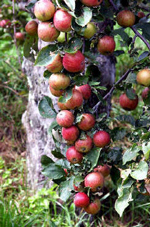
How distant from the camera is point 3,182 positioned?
224 centimetres

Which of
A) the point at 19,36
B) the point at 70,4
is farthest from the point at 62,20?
the point at 19,36

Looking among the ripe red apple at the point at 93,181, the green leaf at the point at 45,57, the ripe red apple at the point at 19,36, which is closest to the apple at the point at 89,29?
the green leaf at the point at 45,57

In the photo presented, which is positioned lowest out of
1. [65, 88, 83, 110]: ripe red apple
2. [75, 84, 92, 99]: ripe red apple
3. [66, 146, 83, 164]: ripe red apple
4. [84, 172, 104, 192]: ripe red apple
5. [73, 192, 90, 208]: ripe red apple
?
[73, 192, 90, 208]: ripe red apple

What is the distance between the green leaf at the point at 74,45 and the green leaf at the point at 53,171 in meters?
0.52

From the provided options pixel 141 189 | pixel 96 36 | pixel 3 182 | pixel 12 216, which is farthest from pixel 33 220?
pixel 96 36

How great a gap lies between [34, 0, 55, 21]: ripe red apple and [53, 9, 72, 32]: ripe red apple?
3 centimetres

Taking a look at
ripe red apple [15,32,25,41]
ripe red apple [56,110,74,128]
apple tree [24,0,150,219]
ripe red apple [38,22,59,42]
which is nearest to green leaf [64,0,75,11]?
apple tree [24,0,150,219]

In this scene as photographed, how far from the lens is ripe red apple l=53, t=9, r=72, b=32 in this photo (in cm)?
85

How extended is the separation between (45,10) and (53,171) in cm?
64

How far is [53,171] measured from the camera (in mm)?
1199

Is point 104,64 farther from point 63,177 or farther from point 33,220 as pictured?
point 33,220

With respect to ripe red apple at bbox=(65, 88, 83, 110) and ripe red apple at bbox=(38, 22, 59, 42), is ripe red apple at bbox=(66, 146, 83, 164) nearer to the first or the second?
ripe red apple at bbox=(65, 88, 83, 110)

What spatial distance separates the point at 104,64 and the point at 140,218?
1.04m

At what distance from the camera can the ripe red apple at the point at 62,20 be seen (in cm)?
85
